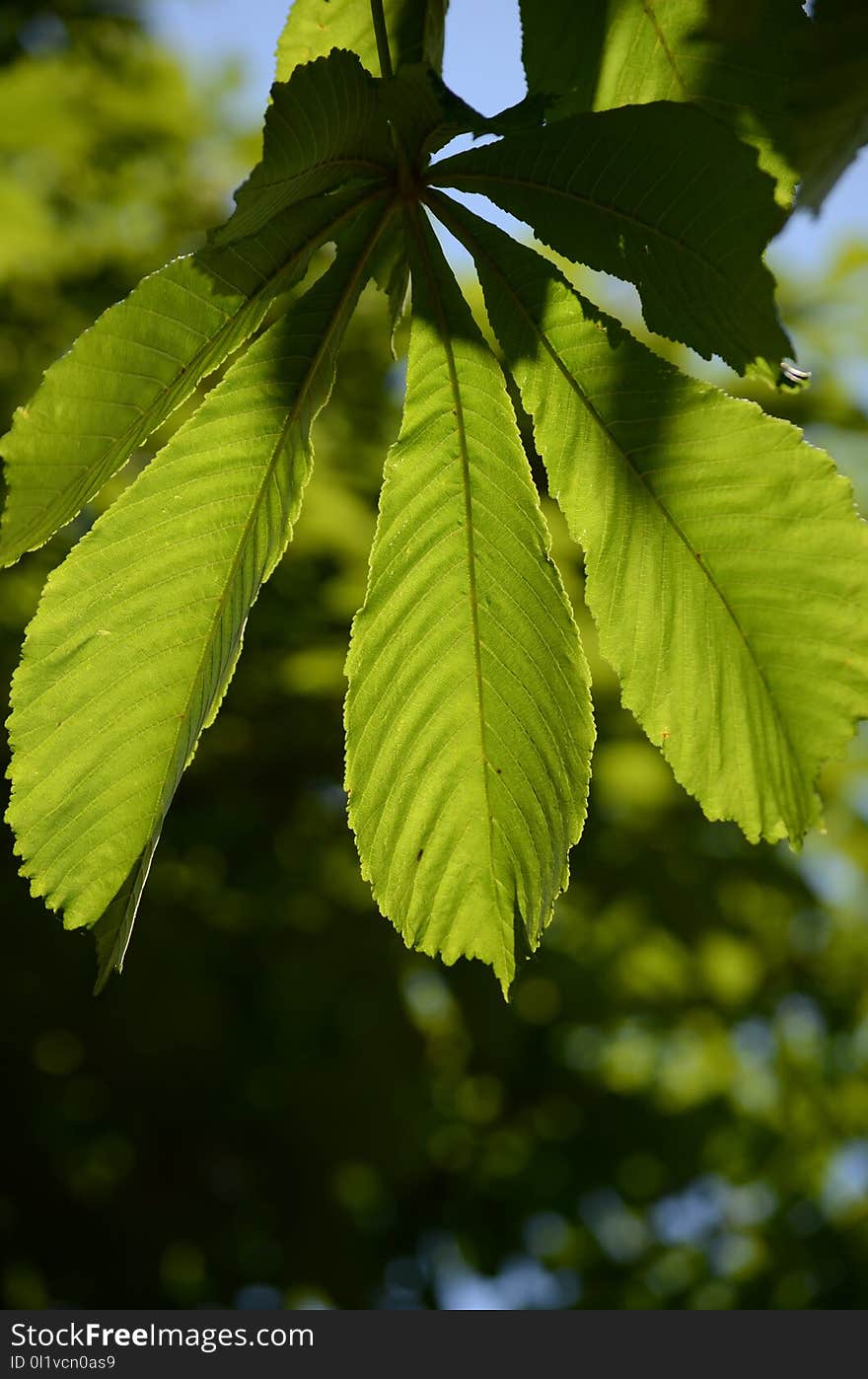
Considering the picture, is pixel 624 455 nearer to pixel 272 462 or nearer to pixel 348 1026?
pixel 272 462

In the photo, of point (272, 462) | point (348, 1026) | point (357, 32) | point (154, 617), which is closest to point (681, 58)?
point (357, 32)

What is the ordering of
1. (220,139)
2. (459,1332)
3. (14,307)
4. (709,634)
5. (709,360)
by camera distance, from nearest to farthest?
(709,360)
(709,634)
(459,1332)
(14,307)
(220,139)

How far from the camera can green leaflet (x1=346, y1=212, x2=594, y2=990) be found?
2.94 ft

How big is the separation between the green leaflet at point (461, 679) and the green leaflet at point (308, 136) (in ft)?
0.41

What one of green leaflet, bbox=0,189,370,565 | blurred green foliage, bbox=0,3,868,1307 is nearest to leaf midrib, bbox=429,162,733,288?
green leaflet, bbox=0,189,370,565

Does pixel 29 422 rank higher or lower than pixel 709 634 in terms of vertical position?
higher

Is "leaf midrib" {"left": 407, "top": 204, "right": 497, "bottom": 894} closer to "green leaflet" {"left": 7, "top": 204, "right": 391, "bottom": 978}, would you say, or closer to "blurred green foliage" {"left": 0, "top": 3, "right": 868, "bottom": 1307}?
"green leaflet" {"left": 7, "top": 204, "right": 391, "bottom": 978}

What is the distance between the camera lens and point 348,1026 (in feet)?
12.4

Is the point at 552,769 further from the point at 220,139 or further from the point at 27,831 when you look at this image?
the point at 220,139

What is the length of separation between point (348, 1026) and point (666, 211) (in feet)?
10.9

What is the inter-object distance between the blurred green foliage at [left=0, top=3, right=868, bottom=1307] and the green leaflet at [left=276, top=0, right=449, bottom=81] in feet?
7.27

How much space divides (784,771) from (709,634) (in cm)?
12

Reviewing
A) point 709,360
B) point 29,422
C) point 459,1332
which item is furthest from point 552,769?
point 459,1332

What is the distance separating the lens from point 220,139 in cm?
443
